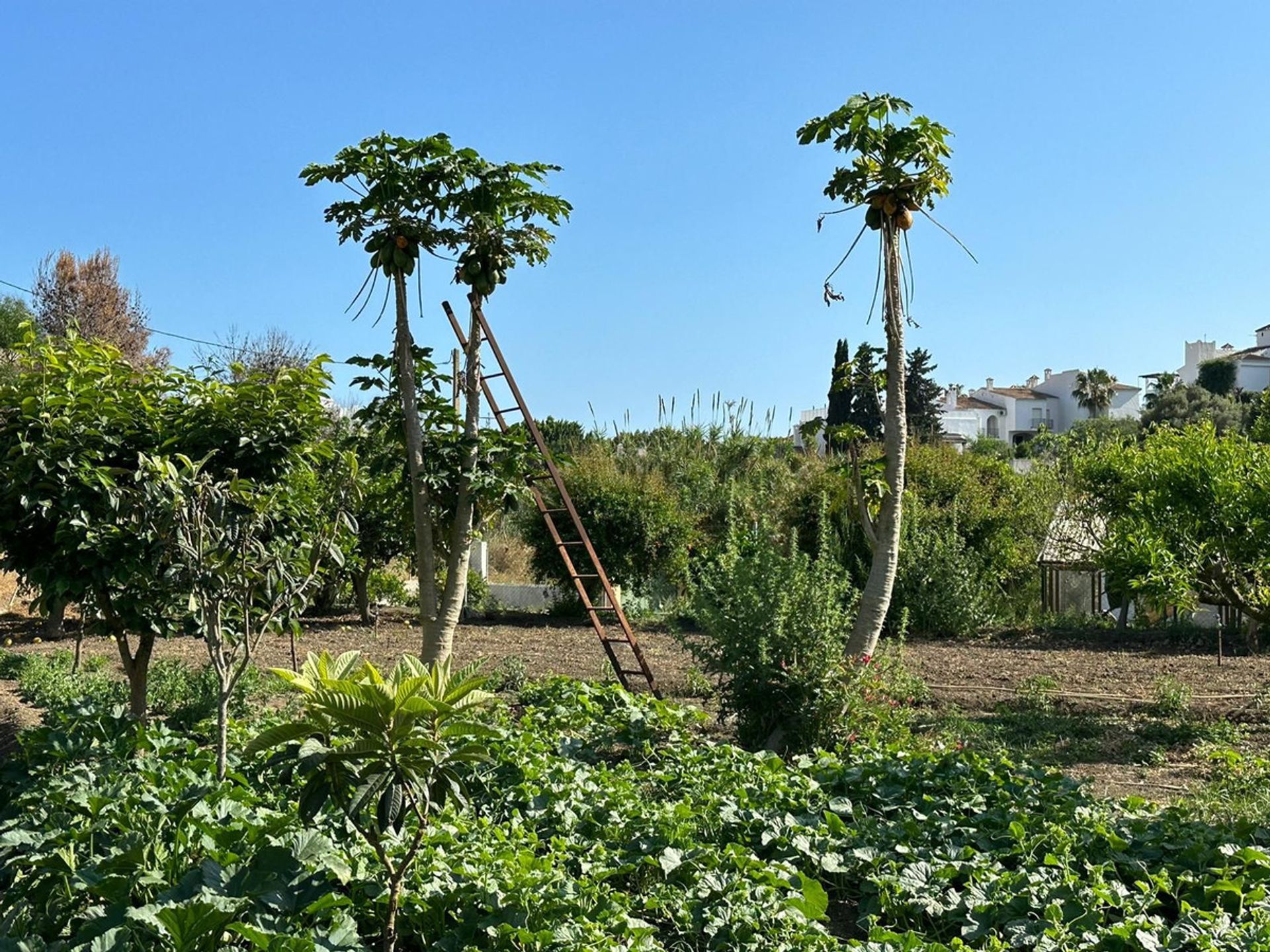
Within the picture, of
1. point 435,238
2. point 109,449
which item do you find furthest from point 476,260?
point 109,449

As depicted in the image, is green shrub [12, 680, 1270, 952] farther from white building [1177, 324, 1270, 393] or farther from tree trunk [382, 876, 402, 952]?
white building [1177, 324, 1270, 393]

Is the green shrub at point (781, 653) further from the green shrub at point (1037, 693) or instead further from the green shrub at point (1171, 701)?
the green shrub at point (1171, 701)

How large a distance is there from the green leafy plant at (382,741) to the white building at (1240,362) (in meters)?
64.6

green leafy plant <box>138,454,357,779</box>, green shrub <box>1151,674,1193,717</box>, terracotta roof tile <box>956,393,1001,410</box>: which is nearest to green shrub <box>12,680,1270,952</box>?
green leafy plant <box>138,454,357,779</box>

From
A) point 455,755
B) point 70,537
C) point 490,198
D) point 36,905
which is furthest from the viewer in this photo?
point 490,198

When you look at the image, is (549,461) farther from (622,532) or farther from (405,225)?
(622,532)

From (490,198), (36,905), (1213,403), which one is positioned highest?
(1213,403)

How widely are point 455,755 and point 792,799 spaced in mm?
2226

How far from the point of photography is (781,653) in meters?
7.09

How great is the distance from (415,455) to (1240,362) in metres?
65.1

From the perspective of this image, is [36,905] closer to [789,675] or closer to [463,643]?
[789,675]

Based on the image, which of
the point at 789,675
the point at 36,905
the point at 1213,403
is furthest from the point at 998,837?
the point at 1213,403

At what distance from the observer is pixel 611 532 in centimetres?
1706

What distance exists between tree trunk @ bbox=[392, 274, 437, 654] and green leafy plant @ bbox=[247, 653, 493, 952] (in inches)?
175
